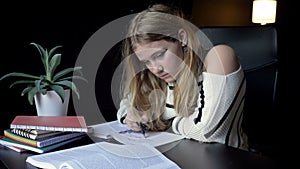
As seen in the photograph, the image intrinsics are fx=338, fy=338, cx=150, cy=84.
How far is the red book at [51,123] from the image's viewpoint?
2.81 feet

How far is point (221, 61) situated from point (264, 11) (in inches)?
112

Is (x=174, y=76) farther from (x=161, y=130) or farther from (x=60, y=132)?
(x=60, y=132)

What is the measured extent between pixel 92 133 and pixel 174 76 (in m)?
0.31

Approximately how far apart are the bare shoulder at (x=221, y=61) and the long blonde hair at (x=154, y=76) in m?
0.05

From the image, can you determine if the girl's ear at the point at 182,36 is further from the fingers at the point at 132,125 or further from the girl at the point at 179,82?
the fingers at the point at 132,125

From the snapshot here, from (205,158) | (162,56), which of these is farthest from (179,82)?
(205,158)

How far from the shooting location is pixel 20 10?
4.47 feet

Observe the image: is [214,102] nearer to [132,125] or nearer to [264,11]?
[132,125]

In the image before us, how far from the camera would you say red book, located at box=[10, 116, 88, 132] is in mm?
855

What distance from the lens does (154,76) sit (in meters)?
1.17

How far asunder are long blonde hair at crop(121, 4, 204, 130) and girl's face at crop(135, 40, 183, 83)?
15 mm

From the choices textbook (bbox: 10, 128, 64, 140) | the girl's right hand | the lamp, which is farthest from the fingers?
the lamp

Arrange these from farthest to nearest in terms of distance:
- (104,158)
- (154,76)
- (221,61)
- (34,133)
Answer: (154,76)
(221,61)
(34,133)
(104,158)

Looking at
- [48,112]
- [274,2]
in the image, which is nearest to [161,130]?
[48,112]
